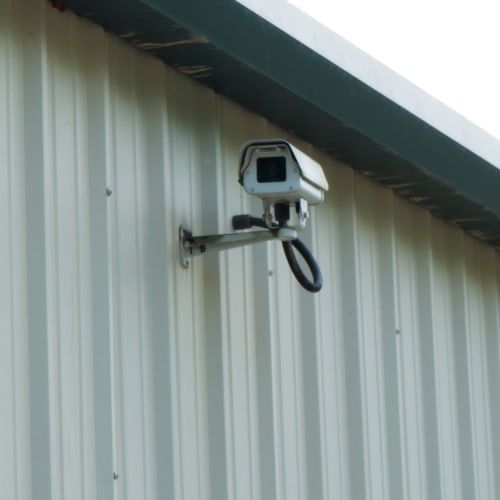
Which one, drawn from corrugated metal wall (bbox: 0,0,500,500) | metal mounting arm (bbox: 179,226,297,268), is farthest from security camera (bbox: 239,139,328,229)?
corrugated metal wall (bbox: 0,0,500,500)

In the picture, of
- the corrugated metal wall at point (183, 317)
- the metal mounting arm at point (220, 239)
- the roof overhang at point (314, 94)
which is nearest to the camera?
the corrugated metal wall at point (183, 317)

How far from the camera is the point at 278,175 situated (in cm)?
491

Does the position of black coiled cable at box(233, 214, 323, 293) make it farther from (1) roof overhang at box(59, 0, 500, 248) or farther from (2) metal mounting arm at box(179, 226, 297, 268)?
(1) roof overhang at box(59, 0, 500, 248)

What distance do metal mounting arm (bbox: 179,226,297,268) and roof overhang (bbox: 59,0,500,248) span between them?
0.52 metres

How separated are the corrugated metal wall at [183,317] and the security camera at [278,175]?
282 mm

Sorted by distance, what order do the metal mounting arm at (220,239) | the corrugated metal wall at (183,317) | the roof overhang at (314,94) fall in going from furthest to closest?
1. the metal mounting arm at (220,239)
2. the roof overhang at (314,94)
3. the corrugated metal wall at (183,317)

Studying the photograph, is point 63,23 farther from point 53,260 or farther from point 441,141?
point 441,141

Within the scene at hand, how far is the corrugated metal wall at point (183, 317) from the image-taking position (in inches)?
173

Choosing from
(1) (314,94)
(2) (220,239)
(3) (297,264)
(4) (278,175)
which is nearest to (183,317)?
(2) (220,239)

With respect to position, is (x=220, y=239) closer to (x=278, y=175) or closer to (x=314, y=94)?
(x=278, y=175)

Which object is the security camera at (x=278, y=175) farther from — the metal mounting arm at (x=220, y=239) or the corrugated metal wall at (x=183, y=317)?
the corrugated metal wall at (x=183, y=317)

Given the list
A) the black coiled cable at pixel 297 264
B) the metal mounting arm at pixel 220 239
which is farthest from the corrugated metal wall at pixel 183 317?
the black coiled cable at pixel 297 264

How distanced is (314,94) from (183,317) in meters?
0.93

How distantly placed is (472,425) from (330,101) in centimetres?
195
